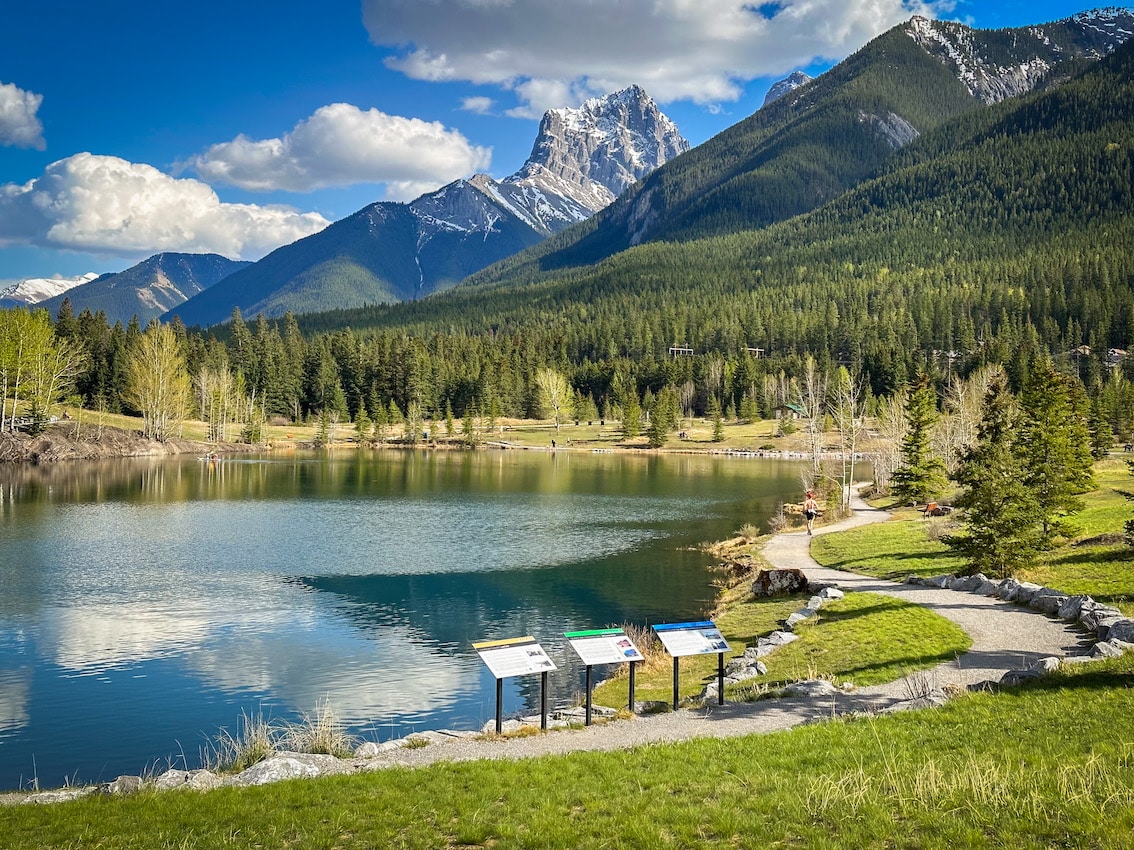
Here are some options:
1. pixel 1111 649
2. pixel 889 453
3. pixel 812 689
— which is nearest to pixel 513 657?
pixel 812 689

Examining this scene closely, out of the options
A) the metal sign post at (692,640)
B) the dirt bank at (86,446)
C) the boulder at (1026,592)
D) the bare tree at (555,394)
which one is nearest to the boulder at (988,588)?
the boulder at (1026,592)

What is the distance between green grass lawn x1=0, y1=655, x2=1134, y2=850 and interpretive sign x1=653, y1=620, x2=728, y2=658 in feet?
10.1

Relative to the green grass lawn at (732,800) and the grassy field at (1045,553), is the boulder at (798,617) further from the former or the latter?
the green grass lawn at (732,800)

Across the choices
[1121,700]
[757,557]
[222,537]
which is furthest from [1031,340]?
[1121,700]

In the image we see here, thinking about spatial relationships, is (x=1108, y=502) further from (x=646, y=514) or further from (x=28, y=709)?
(x=28, y=709)

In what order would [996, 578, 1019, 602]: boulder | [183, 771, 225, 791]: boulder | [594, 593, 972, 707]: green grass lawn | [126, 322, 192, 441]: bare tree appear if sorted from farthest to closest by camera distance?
[126, 322, 192, 441]: bare tree
[996, 578, 1019, 602]: boulder
[594, 593, 972, 707]: green grass lawn
[183, 771, 225, 791]: boulder

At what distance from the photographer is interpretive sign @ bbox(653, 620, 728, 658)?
19.6m

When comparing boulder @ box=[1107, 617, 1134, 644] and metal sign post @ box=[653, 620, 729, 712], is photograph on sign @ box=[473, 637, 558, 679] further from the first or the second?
boulder @ box=[1107, 617, 1134, 644]

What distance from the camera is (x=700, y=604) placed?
125 feet

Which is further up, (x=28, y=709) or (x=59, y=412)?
(x=59, y=412)

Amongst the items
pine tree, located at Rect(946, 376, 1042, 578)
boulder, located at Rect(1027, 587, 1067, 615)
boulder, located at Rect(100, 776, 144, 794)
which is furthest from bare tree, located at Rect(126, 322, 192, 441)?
boulder, located at Rect(1027, 587, 1067, 615)

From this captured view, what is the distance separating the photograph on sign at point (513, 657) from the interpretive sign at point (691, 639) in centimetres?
299

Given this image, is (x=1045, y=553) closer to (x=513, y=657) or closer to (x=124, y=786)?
(x=513, y=657)

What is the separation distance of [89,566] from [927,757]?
44.4 metres
